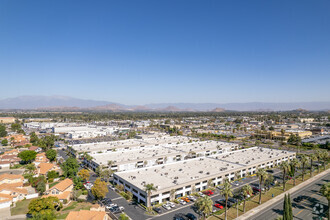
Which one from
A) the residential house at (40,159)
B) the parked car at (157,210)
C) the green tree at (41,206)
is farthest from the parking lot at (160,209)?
the residential house at (40,159)

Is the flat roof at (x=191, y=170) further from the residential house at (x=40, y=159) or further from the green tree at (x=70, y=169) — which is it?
the residential house at (x=40, y=159)

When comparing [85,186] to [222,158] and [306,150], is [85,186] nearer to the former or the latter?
[222,158]

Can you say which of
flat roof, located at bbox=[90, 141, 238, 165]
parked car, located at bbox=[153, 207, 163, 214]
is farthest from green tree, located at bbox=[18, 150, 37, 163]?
parked car, located at bbox=[153, 207, 163, 214]

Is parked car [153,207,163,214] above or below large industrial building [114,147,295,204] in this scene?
below

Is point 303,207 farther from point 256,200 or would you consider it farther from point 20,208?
point 20,208

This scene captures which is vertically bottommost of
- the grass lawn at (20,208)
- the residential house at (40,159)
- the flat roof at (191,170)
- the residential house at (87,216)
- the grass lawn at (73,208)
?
the grass lawn at (20,208)

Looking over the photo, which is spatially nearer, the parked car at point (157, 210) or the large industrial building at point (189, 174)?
the parked car at point (157, 210)

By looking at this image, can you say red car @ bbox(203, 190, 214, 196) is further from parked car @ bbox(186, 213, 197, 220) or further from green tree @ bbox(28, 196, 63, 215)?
green tree @ bbox(28, 196, 63, 215)

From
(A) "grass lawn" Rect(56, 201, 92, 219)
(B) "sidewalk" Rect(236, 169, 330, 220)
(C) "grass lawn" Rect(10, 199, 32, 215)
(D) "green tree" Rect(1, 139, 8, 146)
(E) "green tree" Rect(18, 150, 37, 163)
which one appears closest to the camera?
(B) "sidewalk" Rect(236, 169, 330, 220)
